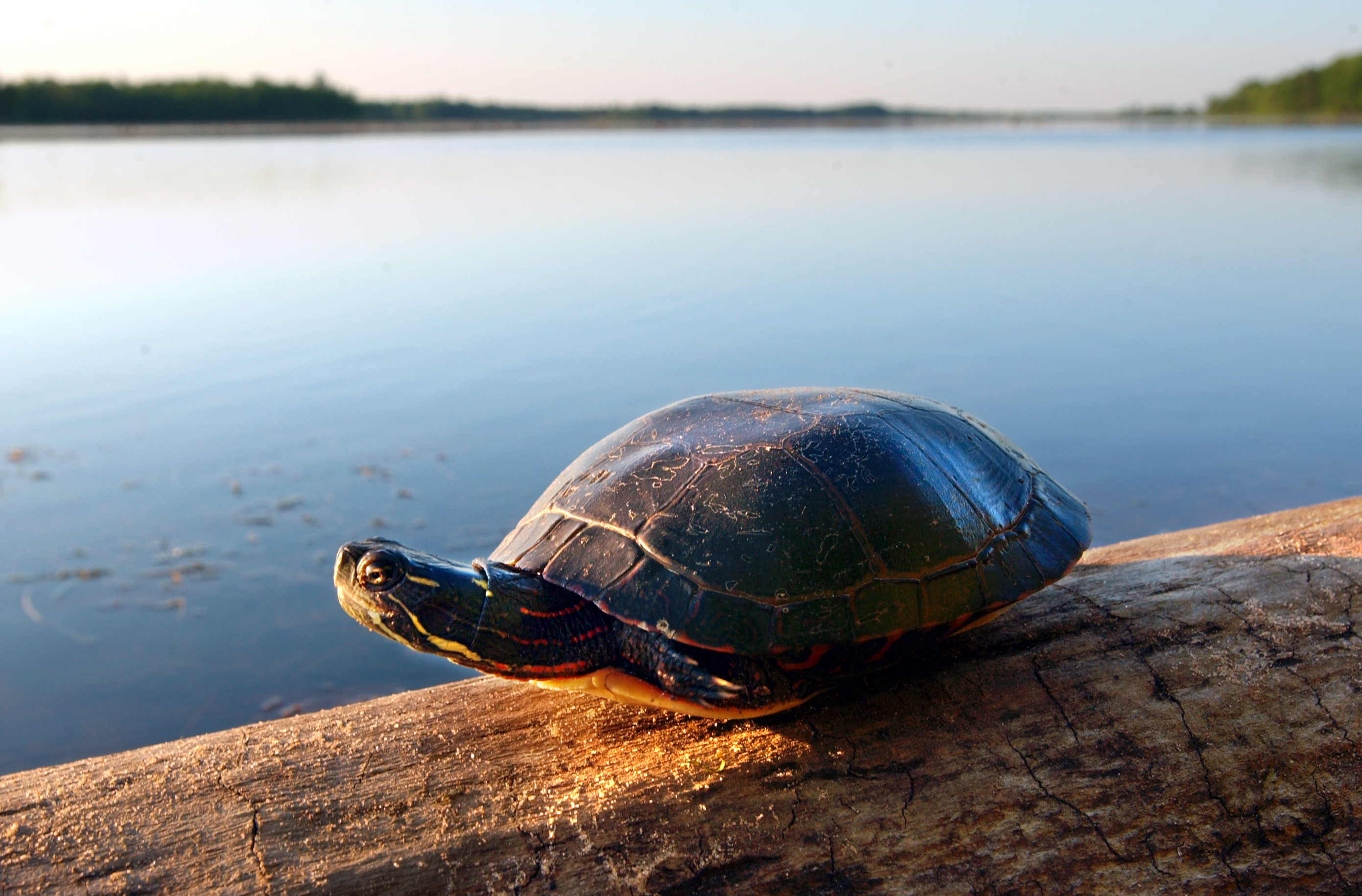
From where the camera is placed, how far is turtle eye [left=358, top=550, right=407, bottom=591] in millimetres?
2340

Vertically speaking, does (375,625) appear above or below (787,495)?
below

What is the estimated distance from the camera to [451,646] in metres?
2.35

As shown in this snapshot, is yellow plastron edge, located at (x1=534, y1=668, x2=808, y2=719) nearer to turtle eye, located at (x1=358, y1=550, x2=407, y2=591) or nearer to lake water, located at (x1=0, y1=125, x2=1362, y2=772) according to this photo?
turtle eye, located at (x1=358, y1=550, x2=407, y2=591)

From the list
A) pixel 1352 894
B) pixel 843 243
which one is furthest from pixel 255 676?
pixel 843 243

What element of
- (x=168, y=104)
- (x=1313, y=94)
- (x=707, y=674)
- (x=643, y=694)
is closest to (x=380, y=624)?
(x=643, y=694)

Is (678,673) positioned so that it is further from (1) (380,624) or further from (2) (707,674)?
(1) (380,624)

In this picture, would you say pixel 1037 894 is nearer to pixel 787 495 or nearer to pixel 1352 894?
pixel 1352 894

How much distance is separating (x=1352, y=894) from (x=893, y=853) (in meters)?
1.17

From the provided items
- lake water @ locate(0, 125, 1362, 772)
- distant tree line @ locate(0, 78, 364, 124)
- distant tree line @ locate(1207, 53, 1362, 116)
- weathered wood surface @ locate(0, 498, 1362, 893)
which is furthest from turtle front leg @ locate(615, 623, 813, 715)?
distant tree line @ locate(1207, 53, 1362, 116)

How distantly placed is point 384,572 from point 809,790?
119cm

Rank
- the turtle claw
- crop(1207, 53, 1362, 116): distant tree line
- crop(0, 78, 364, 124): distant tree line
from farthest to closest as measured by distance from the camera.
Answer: crop(1207, 53, 1362, 116): distant tree line
crop(0, 78, 364, 124): distant tree line
the turtle claw

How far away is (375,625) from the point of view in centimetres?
238

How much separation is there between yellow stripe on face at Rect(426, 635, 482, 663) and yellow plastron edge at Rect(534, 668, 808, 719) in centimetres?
20

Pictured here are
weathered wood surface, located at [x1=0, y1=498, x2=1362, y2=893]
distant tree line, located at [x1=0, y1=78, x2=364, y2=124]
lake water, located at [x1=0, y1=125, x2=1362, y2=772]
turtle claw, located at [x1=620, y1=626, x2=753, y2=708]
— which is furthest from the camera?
distant tree line, located at [x1=0, y1=78, x2=364, y2=124]
